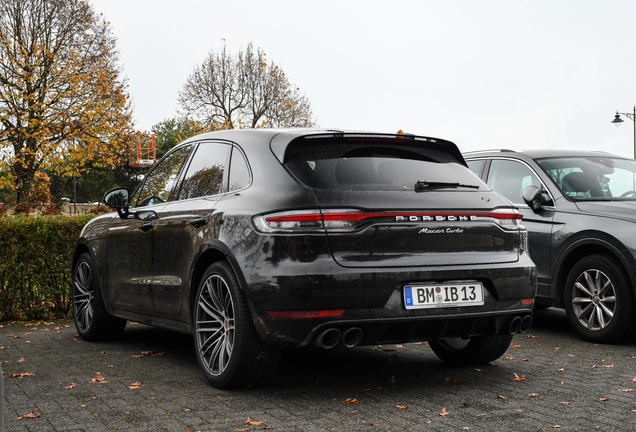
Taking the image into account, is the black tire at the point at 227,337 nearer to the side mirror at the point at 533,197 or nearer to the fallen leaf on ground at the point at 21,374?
the fallen leaf on ground at the point at 21,374

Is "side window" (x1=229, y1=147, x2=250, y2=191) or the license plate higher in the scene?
"side window" (x1=229, y1=147, x2=250, y2=191)

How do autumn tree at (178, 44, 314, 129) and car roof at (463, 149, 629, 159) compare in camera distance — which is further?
autumn tree at (178, 44, 314, 129)

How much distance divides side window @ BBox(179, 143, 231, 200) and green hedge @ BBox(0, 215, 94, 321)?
396cm

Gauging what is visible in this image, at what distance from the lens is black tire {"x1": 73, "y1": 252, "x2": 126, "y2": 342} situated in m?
7.05

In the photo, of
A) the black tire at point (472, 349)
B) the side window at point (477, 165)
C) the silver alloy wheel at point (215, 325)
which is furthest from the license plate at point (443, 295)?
the side window at point (477, 165)

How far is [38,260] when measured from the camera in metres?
9.00

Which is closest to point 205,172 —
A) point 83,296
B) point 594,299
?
point 83,296

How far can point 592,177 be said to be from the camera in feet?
25.6

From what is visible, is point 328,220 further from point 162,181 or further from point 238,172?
point 162,181

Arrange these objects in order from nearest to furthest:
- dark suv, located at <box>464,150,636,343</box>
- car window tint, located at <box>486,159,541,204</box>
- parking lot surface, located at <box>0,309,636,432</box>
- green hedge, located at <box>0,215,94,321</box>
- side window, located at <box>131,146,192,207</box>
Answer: parking lot surface, located at <box>0,309,636,432</box> < side window, located at <box>131,146,192,207</box> < dark suv, located at <box>464,150,636,343</box> < car window tint, located at <box>486,159,541,204</box> < green hedge, located at <box>0,215,94,321</box>

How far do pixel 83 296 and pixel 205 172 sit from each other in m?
2.65

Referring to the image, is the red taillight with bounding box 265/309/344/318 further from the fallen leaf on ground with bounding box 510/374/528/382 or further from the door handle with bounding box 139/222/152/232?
the door handle with bounding box 139/222/152/232

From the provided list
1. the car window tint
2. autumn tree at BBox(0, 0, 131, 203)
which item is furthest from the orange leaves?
autumn tree at BBox(0, 0, 131, 203)

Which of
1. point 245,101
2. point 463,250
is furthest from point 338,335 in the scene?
point 245,101
